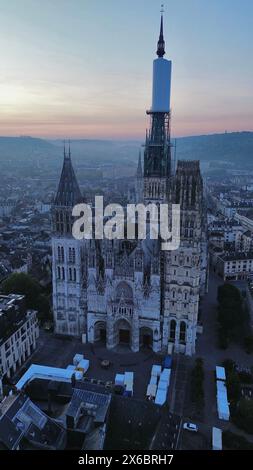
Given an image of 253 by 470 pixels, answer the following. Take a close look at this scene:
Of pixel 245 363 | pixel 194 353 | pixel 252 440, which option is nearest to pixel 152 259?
pixel 194 353

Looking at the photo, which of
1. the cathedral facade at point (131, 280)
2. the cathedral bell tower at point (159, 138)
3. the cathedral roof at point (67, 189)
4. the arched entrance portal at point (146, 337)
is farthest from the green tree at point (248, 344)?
the cathedral roof at point (67, 189)

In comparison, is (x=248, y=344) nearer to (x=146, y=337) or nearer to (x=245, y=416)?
(x=146, y=337)

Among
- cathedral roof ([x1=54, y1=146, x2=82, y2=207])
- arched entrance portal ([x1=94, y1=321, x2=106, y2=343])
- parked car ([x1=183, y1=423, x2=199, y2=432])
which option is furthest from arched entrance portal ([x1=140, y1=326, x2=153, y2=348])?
cathedral roof ([x1=54, y1=146, x2=82, y2=207])

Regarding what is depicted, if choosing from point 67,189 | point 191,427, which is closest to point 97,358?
point 191,427

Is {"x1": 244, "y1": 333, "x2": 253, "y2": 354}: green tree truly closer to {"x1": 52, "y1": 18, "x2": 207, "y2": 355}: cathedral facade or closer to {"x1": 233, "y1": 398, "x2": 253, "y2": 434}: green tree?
{"x1": 52, "y1": 18, "x2": 207, "y2": 355}: cathedral facade

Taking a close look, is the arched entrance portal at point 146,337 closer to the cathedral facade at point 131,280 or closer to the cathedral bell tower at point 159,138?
the cathedral facade at point 131,280
